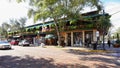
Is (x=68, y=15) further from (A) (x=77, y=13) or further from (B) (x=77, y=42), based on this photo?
(B) (x=77, y=42)

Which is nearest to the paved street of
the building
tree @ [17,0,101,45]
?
tree @ [17,0,101,45]

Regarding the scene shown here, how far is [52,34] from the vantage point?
5119cm

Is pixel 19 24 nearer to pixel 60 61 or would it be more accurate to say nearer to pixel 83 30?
pixel 83 30

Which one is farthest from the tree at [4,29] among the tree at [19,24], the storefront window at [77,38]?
the storefront window at [77,38]

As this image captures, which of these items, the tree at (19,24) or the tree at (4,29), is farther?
the tree at (4,29)

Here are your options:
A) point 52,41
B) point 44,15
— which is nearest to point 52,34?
point 52,41

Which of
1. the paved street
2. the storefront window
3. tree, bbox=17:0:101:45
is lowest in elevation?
the paved street

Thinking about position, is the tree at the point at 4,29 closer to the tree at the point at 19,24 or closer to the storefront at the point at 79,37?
the tree at the point at 19,24

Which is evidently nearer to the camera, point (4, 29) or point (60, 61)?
point (60, 61)

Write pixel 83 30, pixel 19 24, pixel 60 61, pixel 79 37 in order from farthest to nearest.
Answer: pixel 19 24
pixel 79 37
pixel 83 30
pixel 60 61

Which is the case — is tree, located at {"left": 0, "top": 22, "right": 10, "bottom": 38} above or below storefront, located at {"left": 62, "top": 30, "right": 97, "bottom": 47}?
above

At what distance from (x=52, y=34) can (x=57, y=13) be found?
1629 cm

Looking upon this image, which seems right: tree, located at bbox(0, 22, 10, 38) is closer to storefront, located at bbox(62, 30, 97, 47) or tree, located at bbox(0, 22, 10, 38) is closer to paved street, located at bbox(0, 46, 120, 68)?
storefront, located at bbox(62, 30, 97, 47)

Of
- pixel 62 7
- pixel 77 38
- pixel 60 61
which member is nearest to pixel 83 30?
pixel 77 38
